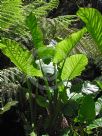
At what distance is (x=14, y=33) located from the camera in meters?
2.63

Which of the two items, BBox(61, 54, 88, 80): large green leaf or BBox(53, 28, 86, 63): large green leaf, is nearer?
BBox(53, 28, 86, 63): large green leaf

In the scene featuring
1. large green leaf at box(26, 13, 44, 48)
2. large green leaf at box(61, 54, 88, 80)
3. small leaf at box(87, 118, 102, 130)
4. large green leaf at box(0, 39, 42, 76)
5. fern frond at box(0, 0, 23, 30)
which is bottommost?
small leaf at box(87, 118, 102, 130)

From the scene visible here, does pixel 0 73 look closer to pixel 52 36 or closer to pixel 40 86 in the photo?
pixel 40 86

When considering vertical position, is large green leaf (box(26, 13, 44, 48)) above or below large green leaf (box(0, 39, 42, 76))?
above

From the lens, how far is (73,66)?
2.46 meters

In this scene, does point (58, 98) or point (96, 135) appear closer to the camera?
point (58, 98)

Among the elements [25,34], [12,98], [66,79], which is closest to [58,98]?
[66,79]

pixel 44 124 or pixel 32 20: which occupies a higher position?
pixel 32 20

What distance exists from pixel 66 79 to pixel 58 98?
131 mm

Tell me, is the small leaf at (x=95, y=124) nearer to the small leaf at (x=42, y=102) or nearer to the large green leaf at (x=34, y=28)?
the small leaf at (x=42, y=102)

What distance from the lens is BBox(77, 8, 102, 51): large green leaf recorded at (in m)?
2.31

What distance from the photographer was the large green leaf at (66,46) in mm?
2264

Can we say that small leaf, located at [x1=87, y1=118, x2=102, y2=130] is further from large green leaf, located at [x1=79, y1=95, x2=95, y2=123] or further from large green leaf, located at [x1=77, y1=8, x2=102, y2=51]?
large green leaf, located at [x1=77, y1=8, x2=102, y2=51]

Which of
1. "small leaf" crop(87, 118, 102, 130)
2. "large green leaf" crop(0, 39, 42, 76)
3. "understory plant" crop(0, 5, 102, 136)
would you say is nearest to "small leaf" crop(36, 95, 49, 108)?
"understory plant" crop(0, 5, 102, 136)
